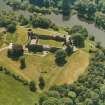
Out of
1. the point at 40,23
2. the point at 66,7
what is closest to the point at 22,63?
the point at 40,23

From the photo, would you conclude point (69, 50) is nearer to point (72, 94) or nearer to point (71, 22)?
point (72, 94)

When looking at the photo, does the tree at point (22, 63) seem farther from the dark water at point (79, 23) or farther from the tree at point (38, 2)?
the tree at point (38, 2)

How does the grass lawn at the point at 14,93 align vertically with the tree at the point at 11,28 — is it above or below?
below

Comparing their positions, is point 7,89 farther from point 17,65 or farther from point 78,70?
point 78,70

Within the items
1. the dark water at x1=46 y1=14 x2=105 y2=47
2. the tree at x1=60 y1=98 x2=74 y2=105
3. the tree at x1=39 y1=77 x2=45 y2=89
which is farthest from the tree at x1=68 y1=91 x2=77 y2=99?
the dark water at x1=46 y1=14 x2=105 y2=47

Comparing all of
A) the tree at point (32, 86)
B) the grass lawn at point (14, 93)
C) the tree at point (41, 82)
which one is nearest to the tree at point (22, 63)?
the grass lawn at point (14, 93)

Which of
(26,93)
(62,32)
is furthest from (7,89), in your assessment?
(62,32)
